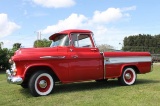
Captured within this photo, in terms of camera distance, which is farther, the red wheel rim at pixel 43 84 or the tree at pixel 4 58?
the tree at pixel 4 58

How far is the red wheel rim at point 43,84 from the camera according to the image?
9195 millimetres

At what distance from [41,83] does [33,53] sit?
944 mm

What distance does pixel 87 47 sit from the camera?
33.7 ft

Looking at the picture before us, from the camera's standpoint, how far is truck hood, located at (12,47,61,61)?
29.2 ft

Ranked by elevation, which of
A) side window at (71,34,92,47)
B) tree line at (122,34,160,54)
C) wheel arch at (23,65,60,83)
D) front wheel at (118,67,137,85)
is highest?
tree line at (122,34,160,54)

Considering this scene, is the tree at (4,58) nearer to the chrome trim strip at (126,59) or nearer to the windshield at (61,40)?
the windshield at (61,40)

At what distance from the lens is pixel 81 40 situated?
10.2 m

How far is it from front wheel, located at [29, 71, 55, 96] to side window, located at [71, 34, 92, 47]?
1.51 meters

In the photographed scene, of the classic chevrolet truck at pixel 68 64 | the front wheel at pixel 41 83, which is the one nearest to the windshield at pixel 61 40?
the classic chevrolet truck at pixel 68 64

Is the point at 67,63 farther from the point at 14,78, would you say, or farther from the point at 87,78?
the point at 14,78

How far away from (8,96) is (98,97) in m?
2.81

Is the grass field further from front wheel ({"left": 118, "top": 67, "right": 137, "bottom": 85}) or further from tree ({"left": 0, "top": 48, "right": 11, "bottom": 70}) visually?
tree ({"left": 0, "top": 48, "right": 11, "bottom": 70})

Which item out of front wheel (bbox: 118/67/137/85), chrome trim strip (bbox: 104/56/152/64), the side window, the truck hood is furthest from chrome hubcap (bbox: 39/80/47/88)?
front wheel (bbox: 118/67/137/85)

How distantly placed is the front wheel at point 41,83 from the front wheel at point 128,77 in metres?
2.85
